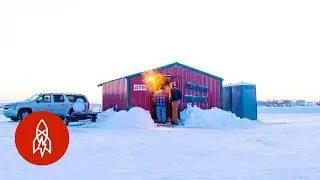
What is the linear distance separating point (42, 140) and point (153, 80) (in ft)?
63.2

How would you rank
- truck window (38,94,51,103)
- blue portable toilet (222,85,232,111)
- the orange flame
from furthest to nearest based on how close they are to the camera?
1. blue portable toilet (222,85,232,111)
2. truck window (38,94,51,103)
3. the orange flame

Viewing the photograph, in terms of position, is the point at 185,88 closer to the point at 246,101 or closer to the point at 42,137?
the point at 246,101

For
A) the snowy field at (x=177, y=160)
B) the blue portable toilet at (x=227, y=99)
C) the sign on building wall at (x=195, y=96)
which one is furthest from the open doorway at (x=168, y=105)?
the snowy field at (x=177, y=160)

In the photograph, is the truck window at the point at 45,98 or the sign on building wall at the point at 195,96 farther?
the truck window at the point at 45,98

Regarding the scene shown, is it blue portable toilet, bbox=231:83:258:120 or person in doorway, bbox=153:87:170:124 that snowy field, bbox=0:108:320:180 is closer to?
person in doorway, bbox=153:87:170:124

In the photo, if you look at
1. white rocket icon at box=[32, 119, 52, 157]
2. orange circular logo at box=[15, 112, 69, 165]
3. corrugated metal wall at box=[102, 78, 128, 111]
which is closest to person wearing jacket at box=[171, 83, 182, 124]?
corrugated metal wall at box=[102, 78, 128, 111]

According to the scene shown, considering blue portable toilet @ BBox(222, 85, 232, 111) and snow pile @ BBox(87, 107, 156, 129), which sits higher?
blue portable toilet @ BBox(222, 85, 232, 111)

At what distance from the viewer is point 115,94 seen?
2841cm

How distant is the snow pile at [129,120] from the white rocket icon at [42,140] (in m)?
15.7

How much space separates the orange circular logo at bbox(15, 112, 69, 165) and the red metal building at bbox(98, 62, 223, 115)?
18.5m

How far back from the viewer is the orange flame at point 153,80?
25098mm

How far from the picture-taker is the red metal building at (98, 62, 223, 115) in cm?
2494

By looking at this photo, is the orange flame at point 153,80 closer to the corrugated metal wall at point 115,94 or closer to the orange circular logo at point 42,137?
the corrugated metal wall at point 115,94

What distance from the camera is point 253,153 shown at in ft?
37.4
